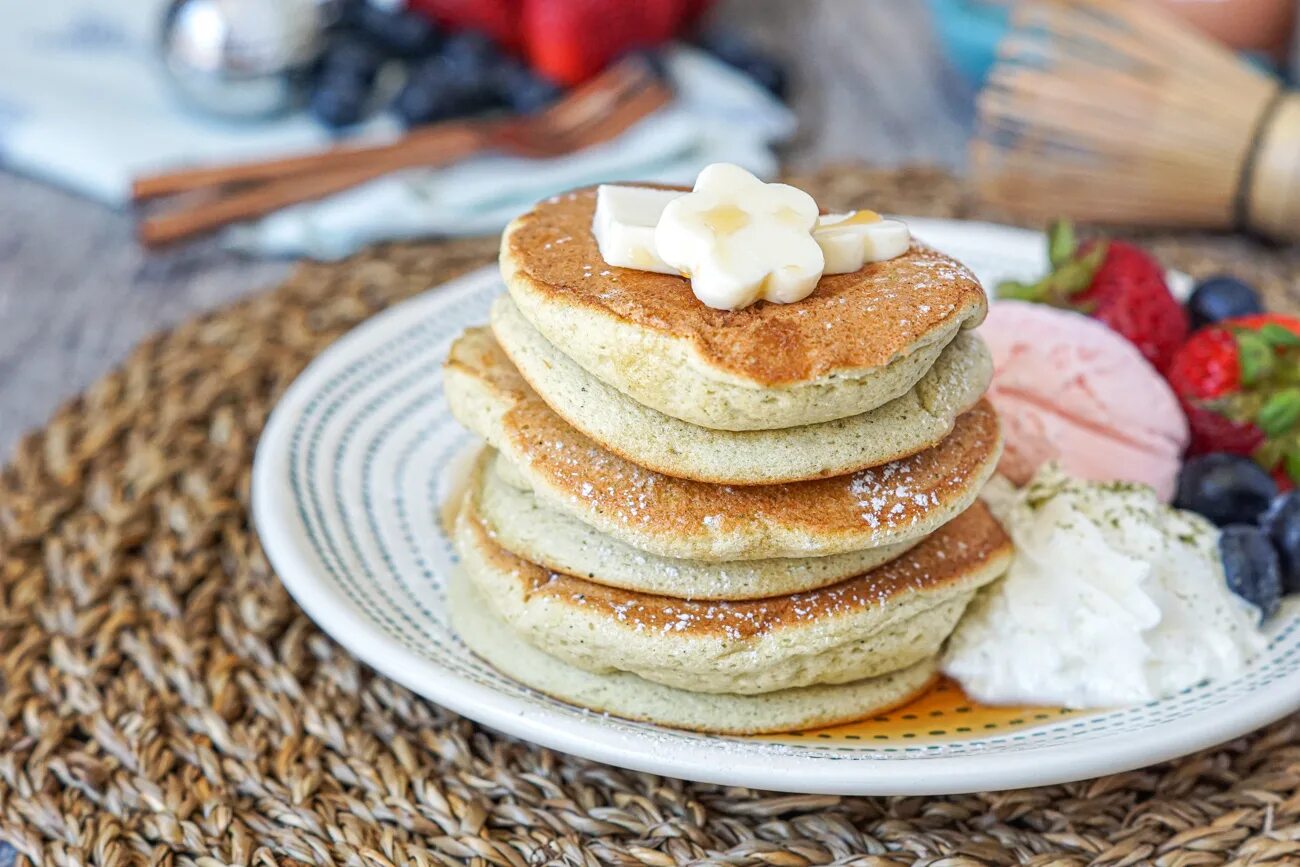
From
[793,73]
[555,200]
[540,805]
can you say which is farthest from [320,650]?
[793,73]

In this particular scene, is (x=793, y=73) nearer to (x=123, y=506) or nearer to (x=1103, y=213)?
(x=1103, y=213)

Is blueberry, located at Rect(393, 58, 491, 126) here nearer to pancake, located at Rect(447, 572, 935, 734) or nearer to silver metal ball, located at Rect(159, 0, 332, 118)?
silver metal ball, located at Rect(159, 0, 332, 118)

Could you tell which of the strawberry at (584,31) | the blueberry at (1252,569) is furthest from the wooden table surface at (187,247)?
the blueberry at (1252,569)

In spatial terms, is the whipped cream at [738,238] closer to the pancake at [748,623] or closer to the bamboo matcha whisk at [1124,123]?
the pancake at [748,623]

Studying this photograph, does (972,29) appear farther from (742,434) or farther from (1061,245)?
(742,434)

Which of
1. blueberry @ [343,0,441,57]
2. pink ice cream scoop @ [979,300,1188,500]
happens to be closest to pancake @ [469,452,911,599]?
pink ice cream scoop @ [979,300,1188,500]
